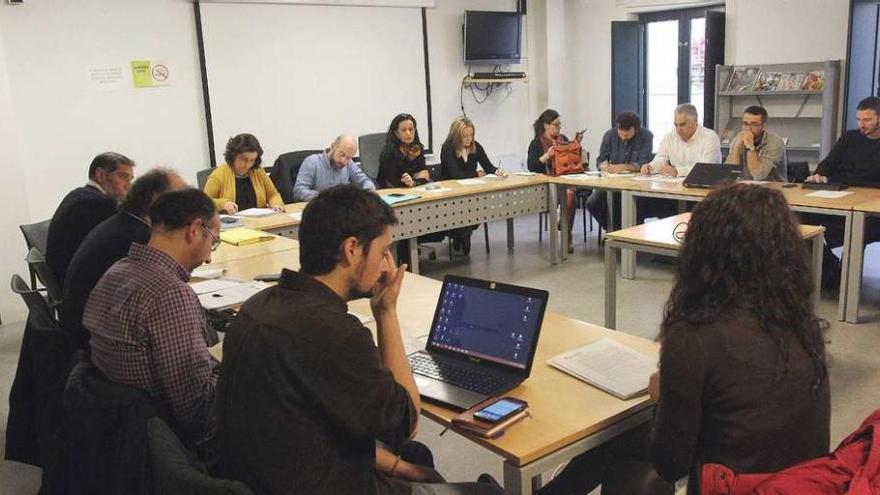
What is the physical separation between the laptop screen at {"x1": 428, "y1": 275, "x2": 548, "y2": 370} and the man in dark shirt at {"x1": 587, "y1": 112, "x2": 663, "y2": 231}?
401cm

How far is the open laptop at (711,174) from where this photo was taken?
4.63m

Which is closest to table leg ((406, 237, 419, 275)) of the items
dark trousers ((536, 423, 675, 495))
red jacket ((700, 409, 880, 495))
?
dark trousers ((536, 423, 675, 495))

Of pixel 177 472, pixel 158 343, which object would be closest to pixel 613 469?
pixel 177 472

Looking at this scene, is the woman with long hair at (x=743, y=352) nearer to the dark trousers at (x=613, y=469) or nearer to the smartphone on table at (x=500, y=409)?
the dark trousers at (x=613, y=469)

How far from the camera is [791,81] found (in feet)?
22.1

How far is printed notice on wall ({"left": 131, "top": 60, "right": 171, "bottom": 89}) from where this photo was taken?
541 cm

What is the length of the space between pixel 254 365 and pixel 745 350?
0.90 metres

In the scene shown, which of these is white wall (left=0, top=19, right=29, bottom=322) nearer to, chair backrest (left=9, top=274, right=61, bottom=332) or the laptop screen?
chair backrest (left=9, top=274, right=61, bottom=332)

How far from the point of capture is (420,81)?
7035 millimetres

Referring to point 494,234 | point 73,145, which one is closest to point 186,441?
point 73,145

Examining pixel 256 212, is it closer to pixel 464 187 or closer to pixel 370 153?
pixel 464 187

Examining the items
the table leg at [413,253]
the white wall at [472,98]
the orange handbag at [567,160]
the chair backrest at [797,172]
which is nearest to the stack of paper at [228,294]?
the table leg at [413,253]

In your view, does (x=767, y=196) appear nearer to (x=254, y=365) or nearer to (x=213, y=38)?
(x=254, y=365)

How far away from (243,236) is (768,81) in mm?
5255
